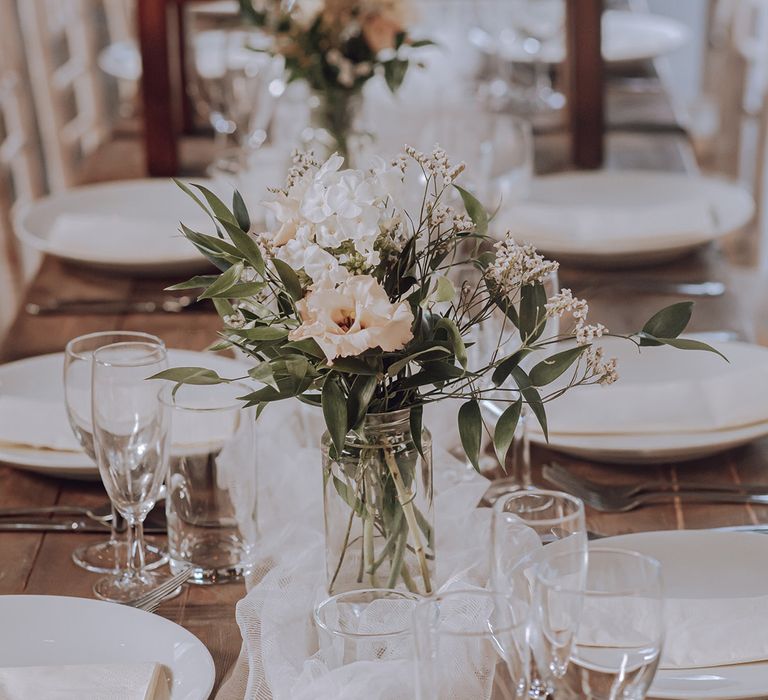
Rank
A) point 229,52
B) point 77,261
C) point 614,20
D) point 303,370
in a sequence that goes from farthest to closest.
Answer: point 614,20 → point 229,52 → point 77,261 → point 303,370

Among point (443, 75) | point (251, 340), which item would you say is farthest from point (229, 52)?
point (251, 340)

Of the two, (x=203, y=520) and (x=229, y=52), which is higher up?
(x=229, y=52)

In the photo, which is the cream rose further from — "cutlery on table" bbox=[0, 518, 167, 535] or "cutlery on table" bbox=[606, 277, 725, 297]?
"cutlery on table" bbox=[606, 277, 725, 297]

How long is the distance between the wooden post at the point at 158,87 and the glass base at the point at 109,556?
125cm

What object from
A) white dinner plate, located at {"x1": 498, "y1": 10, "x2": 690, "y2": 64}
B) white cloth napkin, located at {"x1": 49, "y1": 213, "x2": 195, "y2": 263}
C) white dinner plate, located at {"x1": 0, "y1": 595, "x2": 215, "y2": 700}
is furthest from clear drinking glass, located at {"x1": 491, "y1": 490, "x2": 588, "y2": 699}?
white dinner plate, located at {"x1": 498, "y1": 10, "x2": 690, "y2": 64}

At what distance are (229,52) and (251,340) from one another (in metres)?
1.47

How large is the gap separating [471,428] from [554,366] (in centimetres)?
7

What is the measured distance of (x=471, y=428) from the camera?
33.1 inches

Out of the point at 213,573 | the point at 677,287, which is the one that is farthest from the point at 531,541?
the point at 677,287

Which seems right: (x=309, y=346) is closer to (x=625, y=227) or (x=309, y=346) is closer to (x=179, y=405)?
(x=179, y=405)

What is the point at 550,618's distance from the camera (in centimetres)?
67

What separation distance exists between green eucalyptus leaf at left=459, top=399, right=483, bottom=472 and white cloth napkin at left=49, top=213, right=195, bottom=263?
101 cm

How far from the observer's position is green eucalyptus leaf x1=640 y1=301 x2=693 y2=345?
840 millimetres

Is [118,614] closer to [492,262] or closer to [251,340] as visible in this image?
[251,340]
